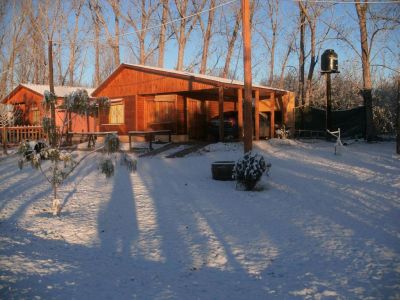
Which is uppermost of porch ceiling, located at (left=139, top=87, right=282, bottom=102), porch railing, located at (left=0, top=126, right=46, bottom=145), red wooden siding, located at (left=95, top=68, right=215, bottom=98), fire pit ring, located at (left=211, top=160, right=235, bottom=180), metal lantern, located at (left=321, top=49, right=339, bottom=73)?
metal lantern, located at (left=321, top=49, right=339, bottom=73)

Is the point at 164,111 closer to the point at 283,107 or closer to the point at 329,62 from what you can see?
the point at 283,107

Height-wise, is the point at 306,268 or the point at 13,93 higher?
the point at 13,93

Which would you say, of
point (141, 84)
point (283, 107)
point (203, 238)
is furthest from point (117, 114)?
point (203, 238)

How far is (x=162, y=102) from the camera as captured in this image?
65.3ft

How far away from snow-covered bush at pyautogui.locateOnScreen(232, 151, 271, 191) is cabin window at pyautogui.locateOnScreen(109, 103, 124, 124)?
13172mm

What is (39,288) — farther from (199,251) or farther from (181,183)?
(181,183)

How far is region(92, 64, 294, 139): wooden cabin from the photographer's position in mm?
18516

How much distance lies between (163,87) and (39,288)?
15145 mm

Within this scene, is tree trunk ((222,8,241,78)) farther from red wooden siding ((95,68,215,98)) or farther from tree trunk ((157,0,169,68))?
red wooden siding ((95,68,215,98))

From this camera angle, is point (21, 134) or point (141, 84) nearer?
point (141, 84)

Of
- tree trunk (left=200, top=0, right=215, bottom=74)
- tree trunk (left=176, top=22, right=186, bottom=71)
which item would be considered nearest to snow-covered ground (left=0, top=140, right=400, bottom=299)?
tree trunk (left=176, top=22, right=186, bottom=71)

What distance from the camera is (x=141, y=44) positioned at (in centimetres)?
3481

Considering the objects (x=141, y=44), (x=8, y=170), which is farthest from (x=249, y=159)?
(x=141, y=44)

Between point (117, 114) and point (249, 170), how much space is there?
13911mm
